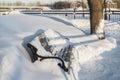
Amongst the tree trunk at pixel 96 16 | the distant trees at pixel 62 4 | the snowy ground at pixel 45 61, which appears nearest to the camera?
the snowy ground at pixel 45 61

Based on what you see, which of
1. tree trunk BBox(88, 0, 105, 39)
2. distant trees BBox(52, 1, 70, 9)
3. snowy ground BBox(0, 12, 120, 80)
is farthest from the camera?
distant trees BBox(52, 1, 70, 9)

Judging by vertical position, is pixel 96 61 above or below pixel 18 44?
below

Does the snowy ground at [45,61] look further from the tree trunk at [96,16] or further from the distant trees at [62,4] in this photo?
the distant trees at [62,4]

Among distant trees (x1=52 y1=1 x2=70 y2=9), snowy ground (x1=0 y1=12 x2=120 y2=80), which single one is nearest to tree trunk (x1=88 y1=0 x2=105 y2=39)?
snowy ground (x1=0 y1=12 x2=120 y2=80)

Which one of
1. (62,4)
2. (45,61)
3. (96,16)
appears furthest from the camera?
(62,4)

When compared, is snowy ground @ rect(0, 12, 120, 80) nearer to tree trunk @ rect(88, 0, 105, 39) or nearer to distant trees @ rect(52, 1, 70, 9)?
tree trunk @ rect(88, 0, 105, 39)

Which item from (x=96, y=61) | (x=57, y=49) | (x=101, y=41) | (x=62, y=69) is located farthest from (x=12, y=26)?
(x=101, y=41)

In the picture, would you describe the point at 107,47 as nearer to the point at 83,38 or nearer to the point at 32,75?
the point at 83,38

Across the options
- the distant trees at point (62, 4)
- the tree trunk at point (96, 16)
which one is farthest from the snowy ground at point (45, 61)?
the distant trees at point (62, 4)

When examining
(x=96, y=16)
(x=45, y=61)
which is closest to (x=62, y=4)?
(x=96, y=16)

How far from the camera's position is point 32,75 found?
15.4 ft

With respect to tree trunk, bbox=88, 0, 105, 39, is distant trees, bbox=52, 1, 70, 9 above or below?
below

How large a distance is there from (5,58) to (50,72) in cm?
85

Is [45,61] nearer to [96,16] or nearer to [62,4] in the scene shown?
[96,16]
